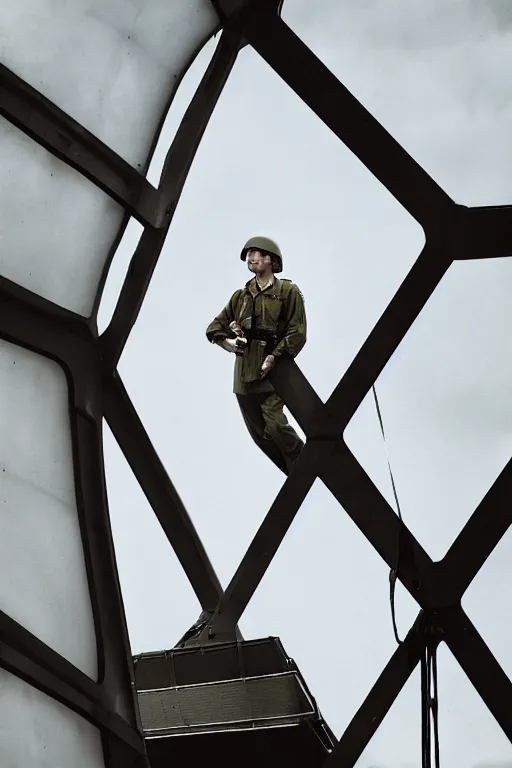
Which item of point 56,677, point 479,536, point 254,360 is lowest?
point 56,677

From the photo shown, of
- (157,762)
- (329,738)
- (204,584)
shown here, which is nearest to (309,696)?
(329,738)

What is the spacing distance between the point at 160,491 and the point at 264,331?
1222 millimetres

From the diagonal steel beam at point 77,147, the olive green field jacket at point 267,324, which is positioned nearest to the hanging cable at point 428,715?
the olive green field jacket at point 267,324

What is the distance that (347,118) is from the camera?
18.0 feet

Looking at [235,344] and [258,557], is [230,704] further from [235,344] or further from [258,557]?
[235,344]

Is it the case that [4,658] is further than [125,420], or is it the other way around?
[125,420]

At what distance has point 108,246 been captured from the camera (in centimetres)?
383

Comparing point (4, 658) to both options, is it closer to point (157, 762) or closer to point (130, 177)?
point (130, 177)

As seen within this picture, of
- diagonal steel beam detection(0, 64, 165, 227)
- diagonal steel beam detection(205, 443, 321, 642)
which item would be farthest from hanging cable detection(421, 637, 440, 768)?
diagonal steel beam detection(0, 64, 165, 227)

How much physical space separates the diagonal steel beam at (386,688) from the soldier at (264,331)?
1.31 m

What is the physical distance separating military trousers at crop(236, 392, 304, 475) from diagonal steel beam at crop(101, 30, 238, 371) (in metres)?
0.87

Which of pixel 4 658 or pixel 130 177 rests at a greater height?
pixel 130 177

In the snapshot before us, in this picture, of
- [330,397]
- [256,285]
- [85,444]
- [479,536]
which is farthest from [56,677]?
[256,285]

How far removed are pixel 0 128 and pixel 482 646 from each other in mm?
3427
